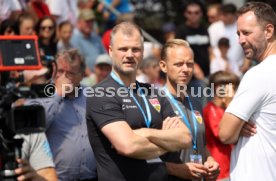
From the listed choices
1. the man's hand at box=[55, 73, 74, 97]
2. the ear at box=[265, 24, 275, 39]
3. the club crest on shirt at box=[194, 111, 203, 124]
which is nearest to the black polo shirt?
the club crest on shirt at box=[194, 111, 203, 124]

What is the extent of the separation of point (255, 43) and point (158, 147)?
1226 mm

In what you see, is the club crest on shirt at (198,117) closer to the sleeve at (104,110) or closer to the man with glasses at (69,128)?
the man with glasses at (69,128)

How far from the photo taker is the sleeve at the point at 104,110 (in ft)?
17.6

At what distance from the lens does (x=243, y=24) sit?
19.1 feet

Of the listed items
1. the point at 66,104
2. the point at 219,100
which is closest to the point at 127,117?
the point at 66,104

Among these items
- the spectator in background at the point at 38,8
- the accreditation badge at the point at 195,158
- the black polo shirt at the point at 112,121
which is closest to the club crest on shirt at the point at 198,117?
the accreditation badge at the point at 195,158

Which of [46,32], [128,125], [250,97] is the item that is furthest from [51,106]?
[46,32]

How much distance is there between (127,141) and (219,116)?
2.42 meters

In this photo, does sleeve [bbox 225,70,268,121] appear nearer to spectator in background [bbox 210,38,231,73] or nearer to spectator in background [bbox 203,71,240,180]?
spectator in background [bbox 203,71,240,180]

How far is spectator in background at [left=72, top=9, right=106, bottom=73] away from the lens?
38.1 feet

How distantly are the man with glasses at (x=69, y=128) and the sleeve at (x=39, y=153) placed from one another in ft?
2.33

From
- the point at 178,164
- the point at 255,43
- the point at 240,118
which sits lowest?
the point at 178,164

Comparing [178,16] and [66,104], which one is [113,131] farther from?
[178,16]

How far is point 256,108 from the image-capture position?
5695 millimetres
